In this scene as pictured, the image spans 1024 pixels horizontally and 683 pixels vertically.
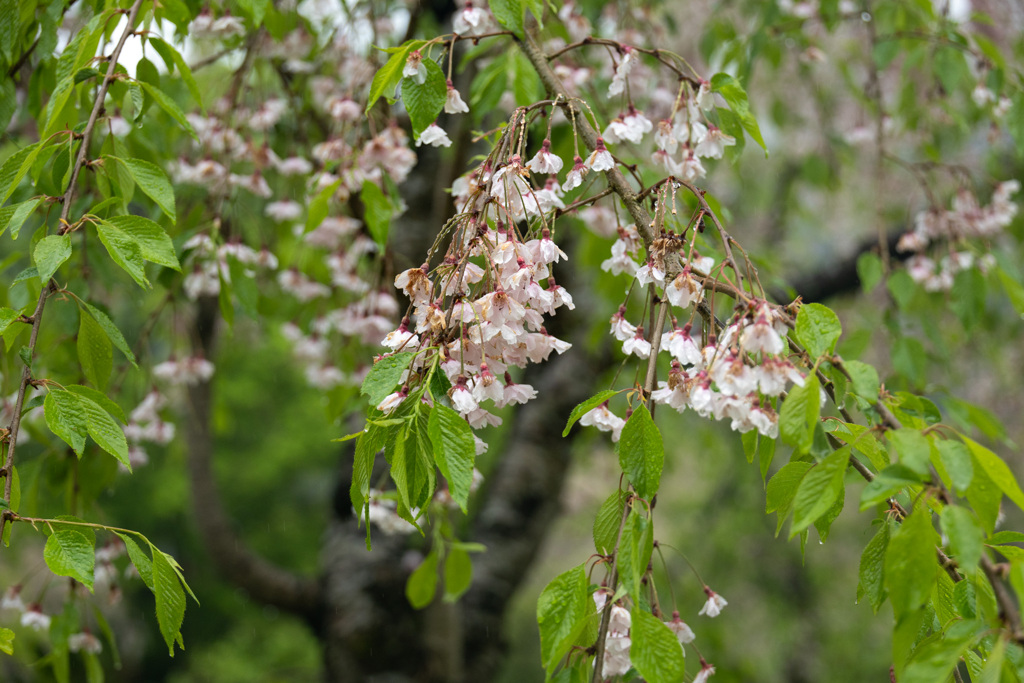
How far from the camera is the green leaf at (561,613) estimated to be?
873mm

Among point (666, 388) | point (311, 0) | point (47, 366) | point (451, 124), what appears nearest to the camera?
point (666, 388)

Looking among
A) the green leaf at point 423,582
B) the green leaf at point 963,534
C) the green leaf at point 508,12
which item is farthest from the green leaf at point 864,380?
the green leaf at point 423,582

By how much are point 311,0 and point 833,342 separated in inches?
74.1

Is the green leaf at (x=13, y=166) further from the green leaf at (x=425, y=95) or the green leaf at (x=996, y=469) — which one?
the green leaf at (x=996, y=469)

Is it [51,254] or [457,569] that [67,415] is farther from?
[457,569]

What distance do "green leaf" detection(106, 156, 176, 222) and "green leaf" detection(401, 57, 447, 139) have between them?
382mm

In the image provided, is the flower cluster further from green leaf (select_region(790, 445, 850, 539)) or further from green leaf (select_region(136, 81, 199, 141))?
green leaf (select_region(136, 81, 199, 141))

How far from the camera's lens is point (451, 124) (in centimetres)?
255

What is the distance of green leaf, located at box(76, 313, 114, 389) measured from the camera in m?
1.14

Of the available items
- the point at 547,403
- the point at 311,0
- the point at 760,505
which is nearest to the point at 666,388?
the point at 311,0

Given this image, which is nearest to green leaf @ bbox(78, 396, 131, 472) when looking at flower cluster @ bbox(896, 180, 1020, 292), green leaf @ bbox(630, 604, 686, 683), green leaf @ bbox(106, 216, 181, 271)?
green leaf @ bbox(106, 216, 181, 271)

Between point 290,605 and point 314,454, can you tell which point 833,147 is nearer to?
point 290,605

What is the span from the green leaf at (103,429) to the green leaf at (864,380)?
2.96ft

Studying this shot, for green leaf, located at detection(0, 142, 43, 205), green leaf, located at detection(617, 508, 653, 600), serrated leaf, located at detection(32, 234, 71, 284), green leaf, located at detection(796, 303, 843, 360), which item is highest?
green leaf, located at detection(0, 142, 43, 205)
